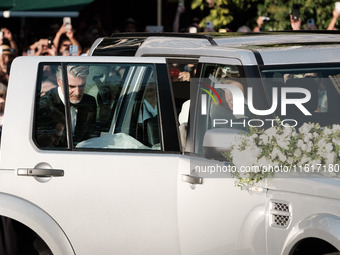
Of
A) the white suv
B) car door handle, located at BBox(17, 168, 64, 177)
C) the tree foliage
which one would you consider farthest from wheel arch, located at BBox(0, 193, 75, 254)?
the tree foliage

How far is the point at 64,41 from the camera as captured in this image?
14.5 meters

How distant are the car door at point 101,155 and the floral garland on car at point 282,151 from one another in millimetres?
577

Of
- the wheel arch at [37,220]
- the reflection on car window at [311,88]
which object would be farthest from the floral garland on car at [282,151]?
the wheel arch at [37,220]

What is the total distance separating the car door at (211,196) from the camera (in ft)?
16.0

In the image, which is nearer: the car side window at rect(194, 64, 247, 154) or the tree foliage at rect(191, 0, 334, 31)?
the car side window at rect(194, 64, 247, 154)

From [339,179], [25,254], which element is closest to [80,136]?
[25,254]

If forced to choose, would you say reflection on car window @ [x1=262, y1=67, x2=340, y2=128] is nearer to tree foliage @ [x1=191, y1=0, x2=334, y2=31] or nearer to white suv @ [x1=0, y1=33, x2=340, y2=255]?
white suv @ [x1=0, y1=33, x2=340, y2=255]

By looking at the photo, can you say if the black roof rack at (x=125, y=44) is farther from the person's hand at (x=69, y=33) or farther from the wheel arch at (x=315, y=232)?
the person's hand at (x=69, y=33)

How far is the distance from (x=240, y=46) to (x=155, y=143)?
2.35ft

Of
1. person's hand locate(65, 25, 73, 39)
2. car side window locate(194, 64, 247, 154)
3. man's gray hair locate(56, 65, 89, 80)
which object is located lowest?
person's hand locate(65, 25, 73, 39)

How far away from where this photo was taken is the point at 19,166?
18.2 ft

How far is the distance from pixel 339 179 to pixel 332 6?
34.0 feet

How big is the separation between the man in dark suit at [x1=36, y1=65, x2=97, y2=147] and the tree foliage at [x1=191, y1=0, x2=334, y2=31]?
30.5 feet

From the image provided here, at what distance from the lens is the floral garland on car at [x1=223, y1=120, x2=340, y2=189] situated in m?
4.75
